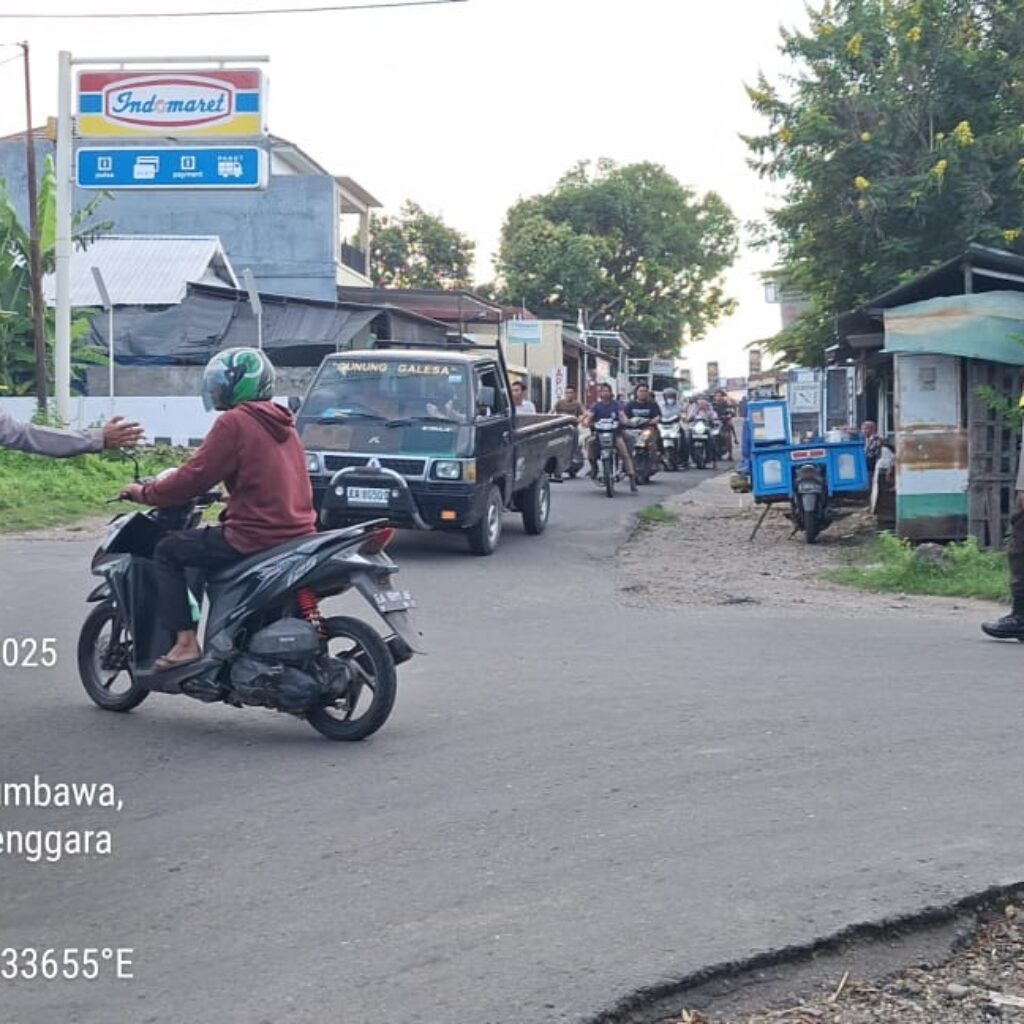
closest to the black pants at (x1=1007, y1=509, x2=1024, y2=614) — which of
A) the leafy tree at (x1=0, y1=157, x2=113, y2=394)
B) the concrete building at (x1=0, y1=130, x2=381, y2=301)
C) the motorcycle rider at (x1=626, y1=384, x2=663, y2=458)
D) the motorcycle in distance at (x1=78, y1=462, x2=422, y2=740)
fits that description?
the motorcycle in distance at (x1=78, y1=462, x2=422, y2=740)

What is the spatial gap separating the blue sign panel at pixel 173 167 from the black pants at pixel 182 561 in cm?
1502

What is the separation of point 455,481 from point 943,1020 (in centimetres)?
1023

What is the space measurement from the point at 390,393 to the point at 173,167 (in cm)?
828

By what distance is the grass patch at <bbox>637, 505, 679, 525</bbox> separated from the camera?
19438mm

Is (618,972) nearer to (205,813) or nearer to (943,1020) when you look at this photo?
(943,1020)

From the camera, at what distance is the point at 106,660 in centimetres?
725

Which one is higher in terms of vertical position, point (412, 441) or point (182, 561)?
point (412, 441)

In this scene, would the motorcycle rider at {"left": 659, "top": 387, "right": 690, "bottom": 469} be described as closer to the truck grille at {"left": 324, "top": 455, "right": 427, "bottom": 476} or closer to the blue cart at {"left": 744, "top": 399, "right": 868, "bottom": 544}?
the blue cart at {"left": 744, "top": 399, "right": 868, "bottom": 544}

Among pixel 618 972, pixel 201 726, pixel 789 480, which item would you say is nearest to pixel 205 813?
pixel 201 726

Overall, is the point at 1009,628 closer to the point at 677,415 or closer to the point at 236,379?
the point at 236,379

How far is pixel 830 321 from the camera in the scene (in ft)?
79.2

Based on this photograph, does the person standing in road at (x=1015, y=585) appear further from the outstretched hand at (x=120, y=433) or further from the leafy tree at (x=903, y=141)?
the leafy tree at (x=903, y=141)

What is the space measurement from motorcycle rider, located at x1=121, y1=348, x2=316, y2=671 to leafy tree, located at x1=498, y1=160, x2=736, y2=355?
56986 mm

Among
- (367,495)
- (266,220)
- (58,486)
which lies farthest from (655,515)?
(266,220)
